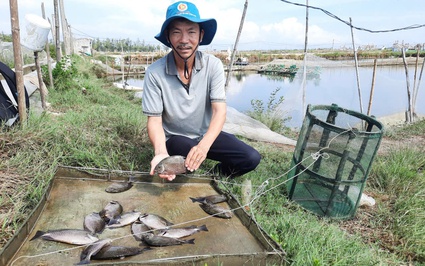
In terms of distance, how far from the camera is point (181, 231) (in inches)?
81.2

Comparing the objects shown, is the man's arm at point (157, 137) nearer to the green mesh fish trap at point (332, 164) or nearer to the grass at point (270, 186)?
the grass at point (270, 186)

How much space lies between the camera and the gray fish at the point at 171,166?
246 centimetres

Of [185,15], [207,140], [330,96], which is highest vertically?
[185,15]

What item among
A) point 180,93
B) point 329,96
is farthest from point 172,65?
point 329,96

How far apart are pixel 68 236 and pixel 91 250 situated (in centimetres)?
23

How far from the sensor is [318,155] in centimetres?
304

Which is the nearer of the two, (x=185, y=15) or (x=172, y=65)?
(x=185, y=15)

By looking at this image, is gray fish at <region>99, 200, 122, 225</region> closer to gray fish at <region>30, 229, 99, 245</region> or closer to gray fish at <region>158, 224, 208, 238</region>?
gray fish at <region>30, 229, 99, 245</region>

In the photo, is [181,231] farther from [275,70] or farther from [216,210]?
[275,70]

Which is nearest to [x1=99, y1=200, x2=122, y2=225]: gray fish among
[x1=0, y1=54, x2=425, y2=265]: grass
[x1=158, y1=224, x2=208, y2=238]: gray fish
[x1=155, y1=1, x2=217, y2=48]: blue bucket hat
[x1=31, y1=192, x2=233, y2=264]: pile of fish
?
[x1=31, y1=192, x2=233, y2=264]: pile of fish

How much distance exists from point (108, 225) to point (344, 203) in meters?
2.37

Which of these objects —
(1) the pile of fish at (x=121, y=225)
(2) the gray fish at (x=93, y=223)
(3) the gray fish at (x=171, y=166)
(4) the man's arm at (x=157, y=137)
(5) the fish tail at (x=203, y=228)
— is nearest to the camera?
(1) the pile of fish at (x=121, y=225)

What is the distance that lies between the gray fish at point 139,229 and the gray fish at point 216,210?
1.71ft

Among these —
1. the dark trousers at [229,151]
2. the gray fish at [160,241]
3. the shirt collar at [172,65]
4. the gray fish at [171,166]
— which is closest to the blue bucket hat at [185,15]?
the shirt collar at [172,65]
